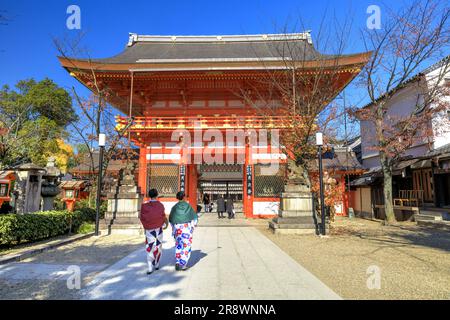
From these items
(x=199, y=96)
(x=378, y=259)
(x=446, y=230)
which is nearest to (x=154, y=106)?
(x=199, y=96)

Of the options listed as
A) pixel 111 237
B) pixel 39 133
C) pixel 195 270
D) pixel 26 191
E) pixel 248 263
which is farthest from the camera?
pixel 39 133

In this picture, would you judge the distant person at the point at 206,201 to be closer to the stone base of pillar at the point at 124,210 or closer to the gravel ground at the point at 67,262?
the stone base of pillar at the point at 124,210

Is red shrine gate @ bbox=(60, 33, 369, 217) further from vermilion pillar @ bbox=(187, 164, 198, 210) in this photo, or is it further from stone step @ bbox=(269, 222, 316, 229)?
stone step @ bbox=(269, 222, 316, 229)

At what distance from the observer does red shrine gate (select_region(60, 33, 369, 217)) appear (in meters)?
15.2

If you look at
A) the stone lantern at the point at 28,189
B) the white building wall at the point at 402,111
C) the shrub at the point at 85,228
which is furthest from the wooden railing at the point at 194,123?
the white building wall at the point at 402,111

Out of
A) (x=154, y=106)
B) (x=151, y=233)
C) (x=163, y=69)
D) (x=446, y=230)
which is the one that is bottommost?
(x=446, y=230)

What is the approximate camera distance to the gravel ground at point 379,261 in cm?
422

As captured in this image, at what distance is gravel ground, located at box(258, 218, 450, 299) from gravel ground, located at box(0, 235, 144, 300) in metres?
4.15

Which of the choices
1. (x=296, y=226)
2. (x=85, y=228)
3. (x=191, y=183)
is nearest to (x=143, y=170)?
(x=191, y=183)

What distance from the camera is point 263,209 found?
16.3 m

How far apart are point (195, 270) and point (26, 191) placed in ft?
29.4

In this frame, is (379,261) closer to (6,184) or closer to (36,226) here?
(36,226)
